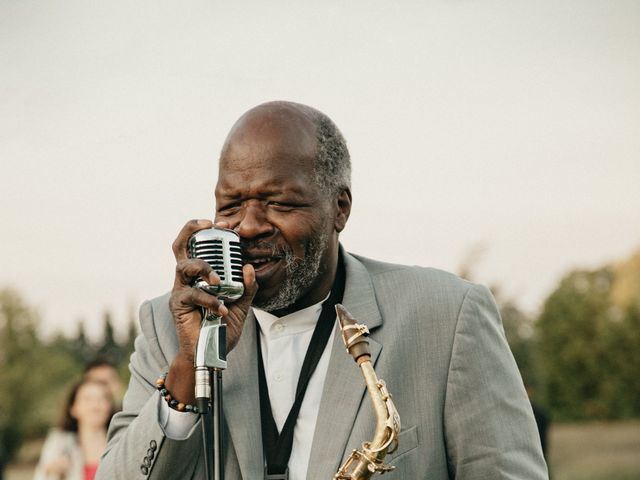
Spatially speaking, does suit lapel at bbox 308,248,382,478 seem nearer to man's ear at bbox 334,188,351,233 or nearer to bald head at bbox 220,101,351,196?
man's ear at bbox 334,188,351,233

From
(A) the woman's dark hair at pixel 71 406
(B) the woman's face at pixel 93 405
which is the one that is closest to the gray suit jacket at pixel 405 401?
(B) the woman's face at pixel 93 405

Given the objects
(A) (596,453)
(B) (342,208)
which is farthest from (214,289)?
(A) (596,453)

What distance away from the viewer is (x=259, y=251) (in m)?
3.93

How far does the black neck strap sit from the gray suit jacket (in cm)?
9

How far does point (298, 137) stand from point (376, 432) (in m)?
1.31

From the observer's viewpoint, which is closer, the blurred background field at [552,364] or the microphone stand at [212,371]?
the microphone stand at [212,371]

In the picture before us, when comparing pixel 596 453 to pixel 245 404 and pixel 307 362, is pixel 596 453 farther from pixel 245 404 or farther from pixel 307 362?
pixel 245 404

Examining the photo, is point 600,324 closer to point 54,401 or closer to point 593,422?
point 593,422

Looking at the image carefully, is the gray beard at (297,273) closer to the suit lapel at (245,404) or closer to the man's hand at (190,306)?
the suit lapel at (245,404)

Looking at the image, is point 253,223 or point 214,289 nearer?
point 214,289

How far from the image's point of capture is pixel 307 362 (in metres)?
4.16

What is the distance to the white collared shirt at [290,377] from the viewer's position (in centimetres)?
363

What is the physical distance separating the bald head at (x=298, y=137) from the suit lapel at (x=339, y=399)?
0.55 metres

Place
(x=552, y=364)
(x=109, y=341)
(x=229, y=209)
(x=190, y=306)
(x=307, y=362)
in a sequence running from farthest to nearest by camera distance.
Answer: (x=552, y=364), (x=109, y=341), (x=307, y=362), (x=229, y=209), (x=190, y=306)
